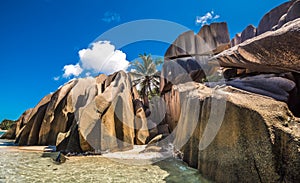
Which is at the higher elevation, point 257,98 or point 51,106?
point 51,106

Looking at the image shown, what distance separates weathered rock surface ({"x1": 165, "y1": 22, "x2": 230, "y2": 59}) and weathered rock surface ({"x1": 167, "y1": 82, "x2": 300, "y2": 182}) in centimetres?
1409

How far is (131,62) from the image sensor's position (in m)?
23.5

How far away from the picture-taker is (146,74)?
2312cm

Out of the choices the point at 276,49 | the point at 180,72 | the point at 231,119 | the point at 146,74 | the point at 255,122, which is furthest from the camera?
the point at 146,74

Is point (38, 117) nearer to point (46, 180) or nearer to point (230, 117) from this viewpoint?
point (46, 180)

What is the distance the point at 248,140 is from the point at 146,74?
63.4 feet

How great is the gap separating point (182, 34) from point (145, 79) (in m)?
6.63

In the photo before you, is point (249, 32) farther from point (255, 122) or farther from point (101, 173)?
point (101, 173)

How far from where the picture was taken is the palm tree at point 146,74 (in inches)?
909

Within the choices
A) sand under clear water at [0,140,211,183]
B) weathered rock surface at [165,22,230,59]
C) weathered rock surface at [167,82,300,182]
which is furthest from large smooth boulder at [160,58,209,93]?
weathered rock surface at [167,82,300,182]

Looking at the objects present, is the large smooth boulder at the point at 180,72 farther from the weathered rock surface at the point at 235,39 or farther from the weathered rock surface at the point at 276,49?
the weathered rock surface at the point at 276,49

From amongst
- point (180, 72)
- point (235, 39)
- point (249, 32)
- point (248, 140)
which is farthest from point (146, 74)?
point (248, 140)

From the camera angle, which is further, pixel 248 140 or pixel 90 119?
pixel 90 119

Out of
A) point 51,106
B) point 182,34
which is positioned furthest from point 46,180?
point 182,34
